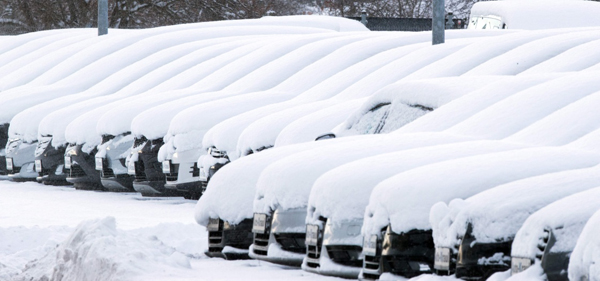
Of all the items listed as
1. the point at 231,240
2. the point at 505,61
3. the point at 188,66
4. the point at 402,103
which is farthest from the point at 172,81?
the point at 231,240

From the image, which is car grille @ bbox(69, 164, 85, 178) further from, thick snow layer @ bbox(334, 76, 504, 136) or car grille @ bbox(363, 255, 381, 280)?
car grille @ bbox(363, 255, 381, 280)

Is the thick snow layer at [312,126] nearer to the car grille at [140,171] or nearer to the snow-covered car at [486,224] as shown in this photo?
the car grille at [140,171]

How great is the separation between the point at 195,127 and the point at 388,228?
21.3 feet

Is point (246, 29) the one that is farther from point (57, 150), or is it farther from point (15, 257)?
point (15, 257)

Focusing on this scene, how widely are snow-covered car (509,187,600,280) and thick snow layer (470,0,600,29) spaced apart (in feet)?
48.7

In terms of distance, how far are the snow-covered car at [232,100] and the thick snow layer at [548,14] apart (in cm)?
419

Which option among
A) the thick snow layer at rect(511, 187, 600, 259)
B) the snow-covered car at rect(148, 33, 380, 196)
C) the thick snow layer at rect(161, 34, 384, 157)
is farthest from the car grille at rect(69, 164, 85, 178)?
the thick snow layer at rect(511, 187, 600, 259)

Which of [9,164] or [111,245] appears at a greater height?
[111,245]

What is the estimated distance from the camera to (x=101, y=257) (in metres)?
7.40

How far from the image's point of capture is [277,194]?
7719 mm

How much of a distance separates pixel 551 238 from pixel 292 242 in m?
2.76

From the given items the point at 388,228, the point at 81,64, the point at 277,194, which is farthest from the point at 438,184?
the point at 81,64

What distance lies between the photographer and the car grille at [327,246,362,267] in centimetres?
711

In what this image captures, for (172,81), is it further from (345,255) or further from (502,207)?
(502,207)
